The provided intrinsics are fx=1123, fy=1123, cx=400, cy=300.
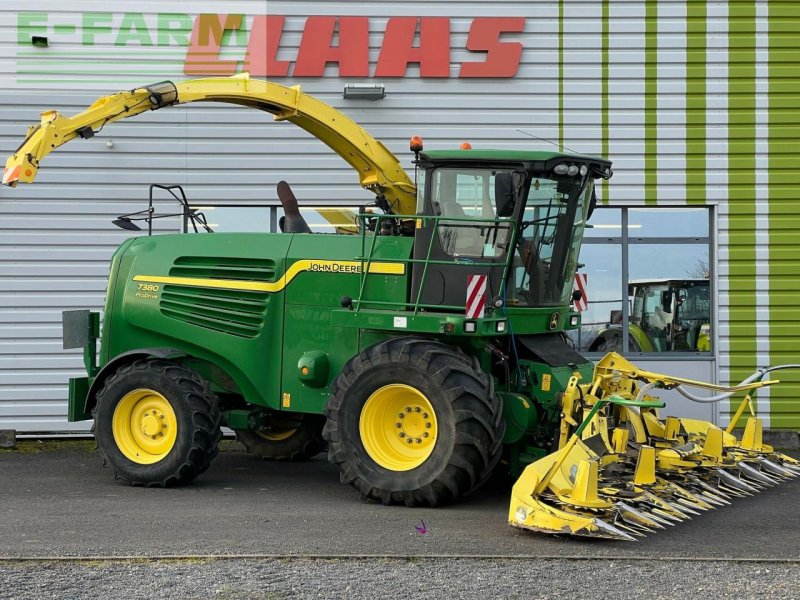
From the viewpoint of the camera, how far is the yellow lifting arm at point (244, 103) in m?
10.1

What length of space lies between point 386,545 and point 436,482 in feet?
4.48

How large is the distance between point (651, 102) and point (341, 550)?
784 cm

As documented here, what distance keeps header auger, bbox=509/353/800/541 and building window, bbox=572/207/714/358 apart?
3288 millimetres

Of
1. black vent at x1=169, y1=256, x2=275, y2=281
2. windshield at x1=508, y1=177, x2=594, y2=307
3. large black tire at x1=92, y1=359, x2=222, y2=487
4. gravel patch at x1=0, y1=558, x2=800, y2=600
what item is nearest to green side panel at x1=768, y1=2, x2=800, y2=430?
windshield at x1=508, y1=177, x2=594, y2=307

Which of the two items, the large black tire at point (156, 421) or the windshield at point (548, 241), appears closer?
the windshield at point (548, 241)

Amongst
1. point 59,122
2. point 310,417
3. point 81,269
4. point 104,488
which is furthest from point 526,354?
point 81,269

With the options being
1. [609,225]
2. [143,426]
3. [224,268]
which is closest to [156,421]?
[143,426]

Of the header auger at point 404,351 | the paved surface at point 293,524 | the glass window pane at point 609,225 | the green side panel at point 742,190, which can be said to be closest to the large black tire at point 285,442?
the header auger at point 404,351

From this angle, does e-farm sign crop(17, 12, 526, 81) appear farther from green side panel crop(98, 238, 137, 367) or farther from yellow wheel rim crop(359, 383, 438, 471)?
yellow wheel rim crop(359, 383, 438, 471)

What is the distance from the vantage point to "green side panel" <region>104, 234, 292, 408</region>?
10.3m

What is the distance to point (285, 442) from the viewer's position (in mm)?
11734

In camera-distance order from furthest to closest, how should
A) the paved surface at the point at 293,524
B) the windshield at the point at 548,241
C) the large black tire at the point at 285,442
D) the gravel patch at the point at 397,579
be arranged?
the large black tire at the point at 285,442
the windshield at the point at 548,241
the paved surface at the point at 293,524
the gravel patch at the point at 397,579

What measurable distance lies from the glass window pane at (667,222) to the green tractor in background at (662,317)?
1.83ft

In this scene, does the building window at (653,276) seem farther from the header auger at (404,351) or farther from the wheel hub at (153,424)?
the wheel hub at (153,424)
